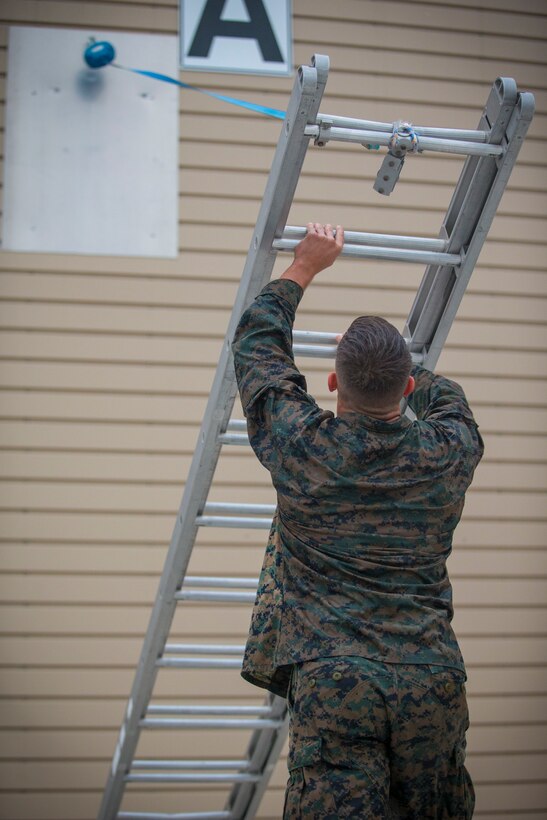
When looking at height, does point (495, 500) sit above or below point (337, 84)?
below

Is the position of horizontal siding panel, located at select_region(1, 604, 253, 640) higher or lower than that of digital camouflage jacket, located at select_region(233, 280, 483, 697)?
lower

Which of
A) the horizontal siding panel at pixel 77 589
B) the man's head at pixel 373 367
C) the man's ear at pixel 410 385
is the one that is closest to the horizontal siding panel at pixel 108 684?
the horizontal siding panel at pixel 77 589

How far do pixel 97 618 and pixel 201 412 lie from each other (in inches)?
45.8

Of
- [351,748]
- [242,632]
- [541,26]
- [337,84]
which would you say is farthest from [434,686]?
[541,26]

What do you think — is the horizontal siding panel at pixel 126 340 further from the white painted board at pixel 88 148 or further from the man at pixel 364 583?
the man at pixel 364 583

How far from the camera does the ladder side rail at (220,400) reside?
2291mm

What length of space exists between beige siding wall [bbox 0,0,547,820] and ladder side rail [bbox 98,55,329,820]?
1.08 metres

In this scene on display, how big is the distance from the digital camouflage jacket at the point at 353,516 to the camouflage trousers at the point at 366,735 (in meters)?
0.04

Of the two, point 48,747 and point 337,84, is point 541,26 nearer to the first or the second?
point 337,84

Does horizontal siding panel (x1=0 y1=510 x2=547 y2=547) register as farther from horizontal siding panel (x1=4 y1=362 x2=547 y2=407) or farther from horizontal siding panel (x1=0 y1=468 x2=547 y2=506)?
horizontal siding panel (x1=4 y1=362 x2=547 y2=407)

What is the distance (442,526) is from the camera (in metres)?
2.28

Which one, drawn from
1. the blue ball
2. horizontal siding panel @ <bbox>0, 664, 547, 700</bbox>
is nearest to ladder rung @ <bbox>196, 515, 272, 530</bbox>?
horizontal siding panel @ <bbox>0, 664, 547, 700</bbox>

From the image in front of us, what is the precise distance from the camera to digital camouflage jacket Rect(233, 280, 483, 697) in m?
2.20

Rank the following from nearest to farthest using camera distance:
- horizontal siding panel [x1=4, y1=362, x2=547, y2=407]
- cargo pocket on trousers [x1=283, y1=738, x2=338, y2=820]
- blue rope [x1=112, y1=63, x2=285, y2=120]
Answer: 1. cargo pocket on trousers [x1=283, y1=738, x2=338, y2=820]
2. blue rope [x1=112, y1=63, x2=285, y2=120]
3. horizontal siding panel [x1=4, y1=362, x2=547, y2=407]
